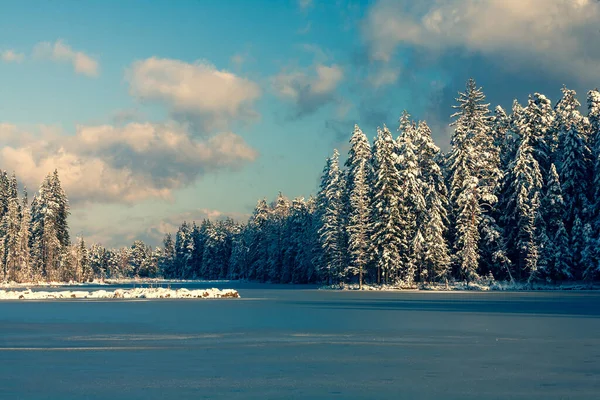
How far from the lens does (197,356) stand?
19172 mm

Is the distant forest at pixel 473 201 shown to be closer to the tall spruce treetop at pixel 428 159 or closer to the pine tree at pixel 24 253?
the tall spruce treetop at pixel 428 159

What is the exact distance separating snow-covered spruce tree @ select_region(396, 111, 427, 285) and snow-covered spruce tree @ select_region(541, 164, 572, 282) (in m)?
13.1

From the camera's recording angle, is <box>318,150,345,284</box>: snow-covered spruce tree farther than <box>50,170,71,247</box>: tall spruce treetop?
No

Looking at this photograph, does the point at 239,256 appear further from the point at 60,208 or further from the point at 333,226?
the point at 333,226

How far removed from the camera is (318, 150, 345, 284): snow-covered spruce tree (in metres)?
85.4

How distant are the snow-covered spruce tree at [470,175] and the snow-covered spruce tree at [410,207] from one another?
12.6 feet

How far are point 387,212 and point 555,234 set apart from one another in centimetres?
1827

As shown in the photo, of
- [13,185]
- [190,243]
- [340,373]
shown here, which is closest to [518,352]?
[340,373]

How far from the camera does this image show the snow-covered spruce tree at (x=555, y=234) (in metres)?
71.1

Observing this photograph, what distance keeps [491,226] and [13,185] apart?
3912 inches

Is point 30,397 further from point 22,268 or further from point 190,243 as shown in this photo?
point 190,243

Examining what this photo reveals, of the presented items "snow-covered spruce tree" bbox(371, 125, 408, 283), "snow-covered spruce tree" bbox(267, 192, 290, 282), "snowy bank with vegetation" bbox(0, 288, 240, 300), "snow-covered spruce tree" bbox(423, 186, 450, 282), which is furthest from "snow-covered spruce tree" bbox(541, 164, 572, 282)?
"snow-covered spruce tree" bbox(267, 192, 290, 282)

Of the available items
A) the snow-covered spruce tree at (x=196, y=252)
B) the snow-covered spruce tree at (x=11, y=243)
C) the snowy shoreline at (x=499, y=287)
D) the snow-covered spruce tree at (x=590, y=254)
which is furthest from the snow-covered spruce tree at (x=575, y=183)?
the snow-covered spruce tree at (x=196, y=252)

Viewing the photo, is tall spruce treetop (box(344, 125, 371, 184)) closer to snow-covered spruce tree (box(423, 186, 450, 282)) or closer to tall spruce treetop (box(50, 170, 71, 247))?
snow-covered spruce tree (box(423, 186, 450, 282))
